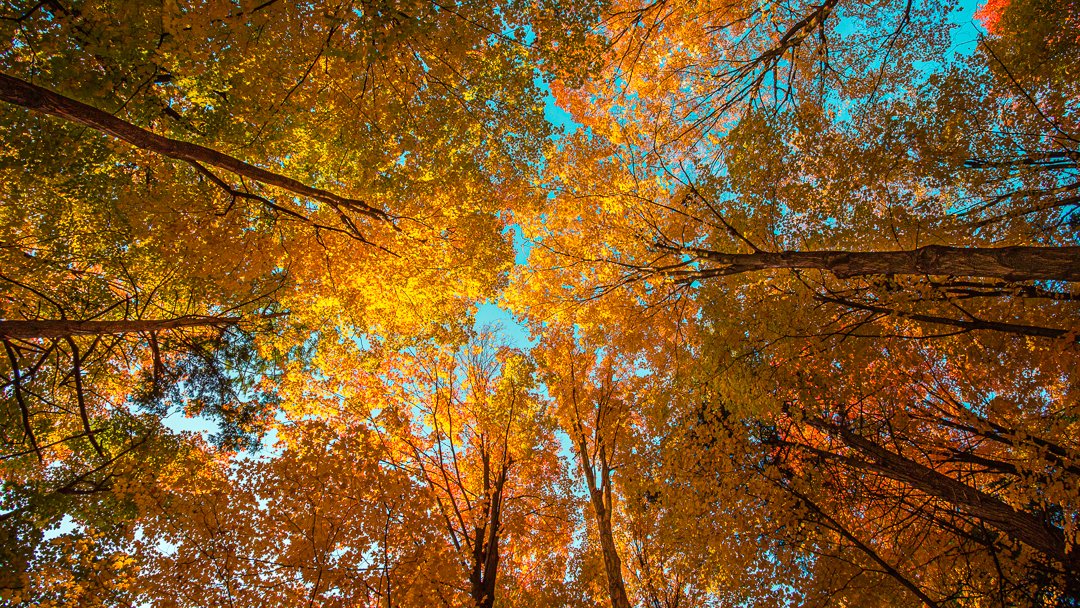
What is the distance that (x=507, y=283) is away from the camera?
8.35 metres

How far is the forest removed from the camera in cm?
482

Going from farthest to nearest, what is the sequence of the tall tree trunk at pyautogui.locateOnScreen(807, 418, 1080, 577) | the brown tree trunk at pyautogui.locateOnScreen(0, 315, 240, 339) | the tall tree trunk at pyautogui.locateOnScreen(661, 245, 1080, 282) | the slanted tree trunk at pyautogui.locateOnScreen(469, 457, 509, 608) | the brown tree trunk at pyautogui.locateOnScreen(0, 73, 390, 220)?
1. the slanted tree trunk at pyautogui.locateOnScreen(469, 457, 509, 608)
2. the tall tree trunk at pyautogui.locateOnScreen(807, 418, 1080, 577)
3. the brown tree trunk at pyautogui.locateOnScreen(0, 315, 240, 339)
4. the tall tree trunk at pyautogui.locateOnScreen(661, 245, 1080, 282)
5. the brown tree trunk at pyautogui.locateOnScreen(0, 73, 390, 220)

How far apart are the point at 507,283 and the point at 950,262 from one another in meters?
6.36

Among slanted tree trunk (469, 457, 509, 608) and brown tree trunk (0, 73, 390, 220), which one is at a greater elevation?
brown tree trunk (0, 73, 390, 220)

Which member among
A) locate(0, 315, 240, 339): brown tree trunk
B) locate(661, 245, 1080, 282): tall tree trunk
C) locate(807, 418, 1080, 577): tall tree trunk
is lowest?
locate(807, 418, 1080, 577): tall tree trunk

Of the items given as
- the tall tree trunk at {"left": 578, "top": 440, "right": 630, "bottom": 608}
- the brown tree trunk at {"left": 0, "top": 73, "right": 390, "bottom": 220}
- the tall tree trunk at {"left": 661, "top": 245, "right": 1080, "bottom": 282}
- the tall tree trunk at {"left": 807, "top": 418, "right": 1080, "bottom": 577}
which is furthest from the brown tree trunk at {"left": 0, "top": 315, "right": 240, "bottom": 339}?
the tall tree trunk at {"left": 807, "top": 418, "right": 1080, "bottom": 577}

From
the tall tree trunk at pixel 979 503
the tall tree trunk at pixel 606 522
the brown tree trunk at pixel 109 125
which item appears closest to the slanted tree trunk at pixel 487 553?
the tall tree trunk at pixel 606 522

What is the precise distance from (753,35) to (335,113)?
8.21 m

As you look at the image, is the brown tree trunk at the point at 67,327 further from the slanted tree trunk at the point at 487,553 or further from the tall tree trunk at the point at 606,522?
the tall tree trunk at the point at 606,522

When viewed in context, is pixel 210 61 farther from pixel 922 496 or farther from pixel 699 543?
pixel 922 496

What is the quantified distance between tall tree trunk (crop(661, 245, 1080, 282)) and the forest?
30 mm

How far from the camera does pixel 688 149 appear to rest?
859 centimetres

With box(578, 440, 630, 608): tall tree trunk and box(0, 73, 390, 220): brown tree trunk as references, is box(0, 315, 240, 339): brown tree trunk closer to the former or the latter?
box(0, 73, 390, 220): brown tree trunk

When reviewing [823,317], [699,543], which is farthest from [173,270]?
[823,317]
